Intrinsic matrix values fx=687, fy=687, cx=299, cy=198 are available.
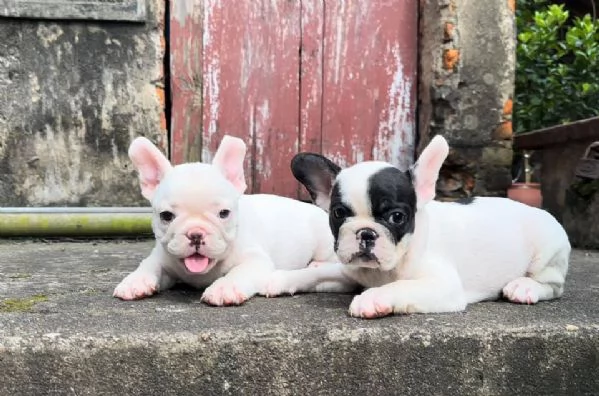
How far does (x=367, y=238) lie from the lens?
1.93m

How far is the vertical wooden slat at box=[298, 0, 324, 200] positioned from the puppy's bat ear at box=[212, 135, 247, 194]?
209cm

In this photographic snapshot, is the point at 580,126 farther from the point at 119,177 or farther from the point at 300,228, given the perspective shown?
the point at 119,177

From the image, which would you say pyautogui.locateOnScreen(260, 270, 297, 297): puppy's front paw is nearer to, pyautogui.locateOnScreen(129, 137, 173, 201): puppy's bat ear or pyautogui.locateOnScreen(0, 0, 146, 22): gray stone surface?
pyautogui.locateOnScreen(129, 137, 173, 201): puppy's bat ear

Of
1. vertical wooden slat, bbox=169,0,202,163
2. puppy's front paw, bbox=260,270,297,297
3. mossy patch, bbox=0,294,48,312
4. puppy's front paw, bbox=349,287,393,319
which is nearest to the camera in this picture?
puppy's front paw, bbox=349,287,393,319

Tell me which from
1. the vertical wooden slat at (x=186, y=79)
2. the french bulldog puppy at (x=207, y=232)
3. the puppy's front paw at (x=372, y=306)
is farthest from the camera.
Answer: the vertical wooden slat at (x=186, y=79)

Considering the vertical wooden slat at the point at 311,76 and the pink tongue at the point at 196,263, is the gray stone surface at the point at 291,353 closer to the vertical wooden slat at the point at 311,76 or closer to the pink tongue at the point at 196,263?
the pink tongue at the point at 196,263

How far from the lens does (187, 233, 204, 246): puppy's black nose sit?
6.82ft

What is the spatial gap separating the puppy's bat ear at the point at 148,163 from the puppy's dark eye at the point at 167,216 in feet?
0.49

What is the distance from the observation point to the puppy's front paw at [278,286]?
7.35ft

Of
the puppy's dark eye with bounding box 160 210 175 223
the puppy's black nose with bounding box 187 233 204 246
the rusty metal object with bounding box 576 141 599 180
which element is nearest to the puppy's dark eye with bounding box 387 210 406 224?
the puppy's black nose with bounding box 187 233 204 246

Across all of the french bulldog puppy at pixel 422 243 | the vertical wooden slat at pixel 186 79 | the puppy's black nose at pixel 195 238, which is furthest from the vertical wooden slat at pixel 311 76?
the puppy's black nose at pixel 195 238

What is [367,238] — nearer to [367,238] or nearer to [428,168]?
[367,238]

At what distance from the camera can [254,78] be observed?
173 inches

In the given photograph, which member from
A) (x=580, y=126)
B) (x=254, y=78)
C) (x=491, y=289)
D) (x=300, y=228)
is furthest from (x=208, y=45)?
(x=491, y=289)
